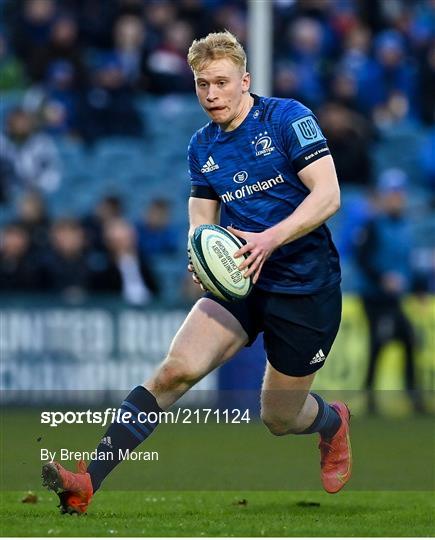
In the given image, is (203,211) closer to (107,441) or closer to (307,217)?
(307,217)

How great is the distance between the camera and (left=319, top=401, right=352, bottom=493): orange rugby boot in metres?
7.96

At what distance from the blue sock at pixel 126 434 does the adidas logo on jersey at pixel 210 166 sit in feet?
3.99

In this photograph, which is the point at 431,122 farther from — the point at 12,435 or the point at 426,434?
the point at 12,435

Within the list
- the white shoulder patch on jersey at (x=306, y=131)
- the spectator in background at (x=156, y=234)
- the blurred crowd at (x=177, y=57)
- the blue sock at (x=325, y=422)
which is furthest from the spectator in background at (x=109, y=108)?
the white shoulder patch on jersey at (x=306, y=131)

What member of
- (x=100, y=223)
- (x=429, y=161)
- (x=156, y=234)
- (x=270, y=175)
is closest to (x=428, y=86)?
(x=429, y=161)

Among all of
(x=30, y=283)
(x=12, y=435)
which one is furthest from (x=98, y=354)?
(x=12, y=435)

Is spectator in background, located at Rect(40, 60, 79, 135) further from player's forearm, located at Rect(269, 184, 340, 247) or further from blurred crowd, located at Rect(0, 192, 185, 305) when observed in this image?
player's forearm, located at Rect(269, 184, 340, 247)

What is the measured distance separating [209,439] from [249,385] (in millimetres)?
2208

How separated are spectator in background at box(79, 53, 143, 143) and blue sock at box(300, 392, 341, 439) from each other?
9913mm

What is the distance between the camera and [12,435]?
37.3ft

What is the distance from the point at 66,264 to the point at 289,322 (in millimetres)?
8308

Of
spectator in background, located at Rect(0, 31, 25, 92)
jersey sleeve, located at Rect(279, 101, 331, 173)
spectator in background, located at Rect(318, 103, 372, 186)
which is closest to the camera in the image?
jersey sleeve, located at Rect(279, 101, 331, 173)

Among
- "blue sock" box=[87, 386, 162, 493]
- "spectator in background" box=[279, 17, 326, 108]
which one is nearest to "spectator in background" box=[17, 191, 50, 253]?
"spectator in background" box=[279, 17, 326, 108]

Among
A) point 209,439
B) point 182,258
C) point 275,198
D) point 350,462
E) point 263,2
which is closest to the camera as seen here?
point 275,198
